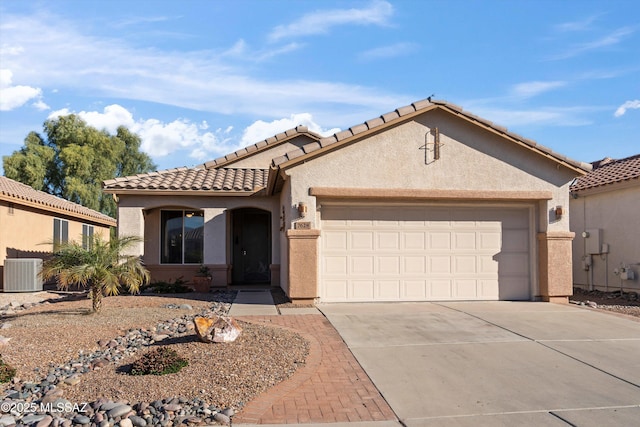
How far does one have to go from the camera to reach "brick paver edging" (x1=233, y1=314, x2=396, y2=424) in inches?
211

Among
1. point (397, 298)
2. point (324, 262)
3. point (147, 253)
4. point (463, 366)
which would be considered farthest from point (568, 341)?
point (147, 253)

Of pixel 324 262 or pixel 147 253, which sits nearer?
pixel 324 262

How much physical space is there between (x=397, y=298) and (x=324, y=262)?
77.8 inches

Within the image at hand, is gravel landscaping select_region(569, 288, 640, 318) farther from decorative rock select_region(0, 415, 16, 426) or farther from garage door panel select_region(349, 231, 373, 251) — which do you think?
decorative rock select_region(0, 415, 16, 426)

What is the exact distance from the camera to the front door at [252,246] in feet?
59.2

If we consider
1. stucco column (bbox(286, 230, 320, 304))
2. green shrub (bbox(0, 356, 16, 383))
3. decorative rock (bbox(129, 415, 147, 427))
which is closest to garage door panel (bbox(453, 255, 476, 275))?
stucco column (bbox(286, 230, 320, 304))

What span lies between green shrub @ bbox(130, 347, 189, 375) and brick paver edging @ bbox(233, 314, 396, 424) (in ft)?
4.46

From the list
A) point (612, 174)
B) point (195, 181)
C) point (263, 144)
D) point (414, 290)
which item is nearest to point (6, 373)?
point (414, 290)

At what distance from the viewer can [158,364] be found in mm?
6602

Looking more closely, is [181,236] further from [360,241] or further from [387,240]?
Answer: [387,240]

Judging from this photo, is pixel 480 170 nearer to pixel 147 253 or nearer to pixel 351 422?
pixel 351 422

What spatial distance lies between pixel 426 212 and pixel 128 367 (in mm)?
8154

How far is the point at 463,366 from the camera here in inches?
280

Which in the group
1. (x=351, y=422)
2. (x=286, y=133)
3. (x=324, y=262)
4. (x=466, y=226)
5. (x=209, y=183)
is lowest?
(x=351, y=422)
